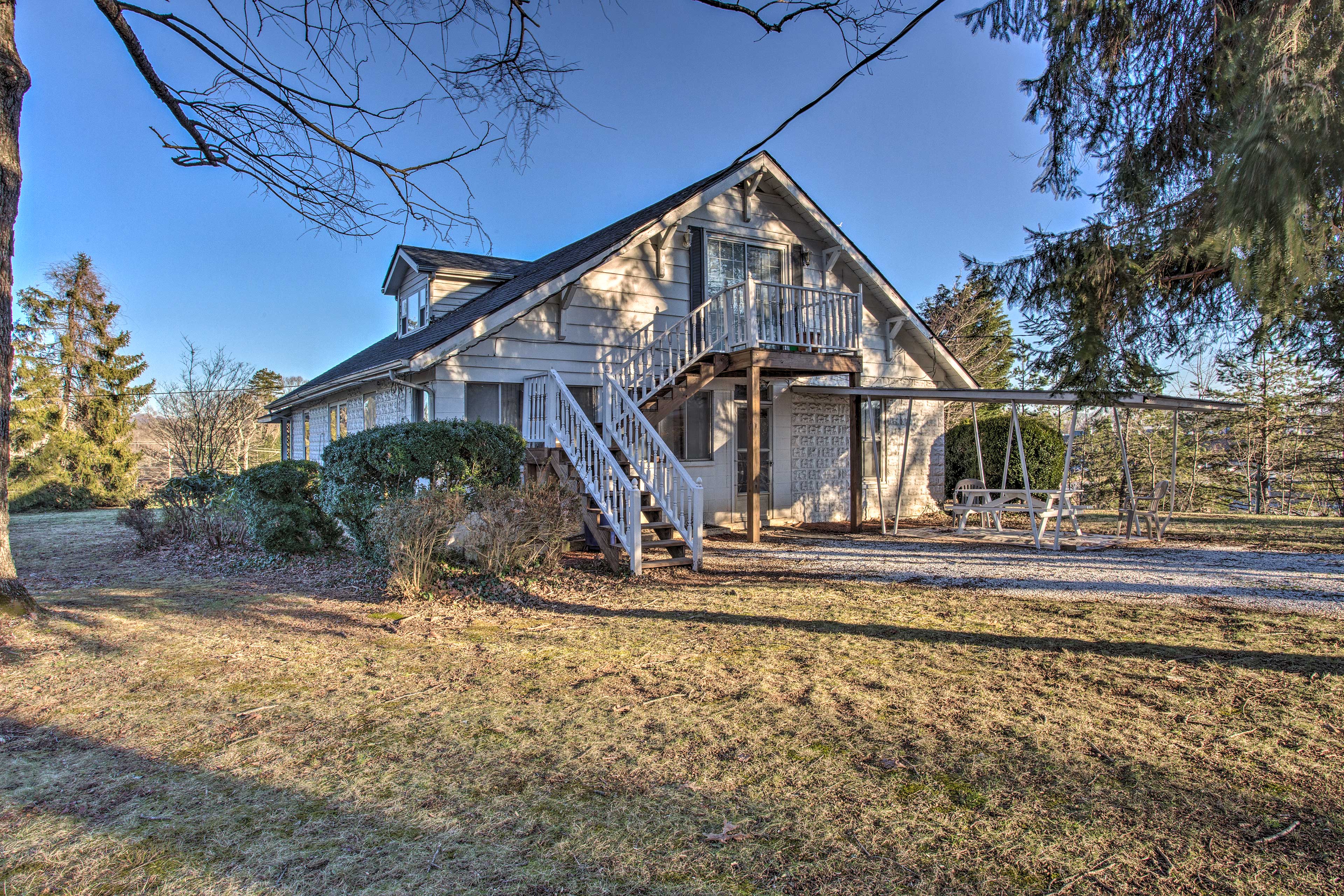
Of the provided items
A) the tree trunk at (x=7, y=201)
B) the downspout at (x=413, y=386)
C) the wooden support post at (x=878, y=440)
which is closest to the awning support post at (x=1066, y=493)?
the wooden support post at (x=878, y=440)

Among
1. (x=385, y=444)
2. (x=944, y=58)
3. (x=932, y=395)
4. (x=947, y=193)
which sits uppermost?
(x=947, y=193)

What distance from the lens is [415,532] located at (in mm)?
6926

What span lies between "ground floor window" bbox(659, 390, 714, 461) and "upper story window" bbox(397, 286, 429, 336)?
20.8 feet

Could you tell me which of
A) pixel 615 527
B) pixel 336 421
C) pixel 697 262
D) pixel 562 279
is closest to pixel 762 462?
pixel 697 262

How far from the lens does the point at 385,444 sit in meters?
7.76

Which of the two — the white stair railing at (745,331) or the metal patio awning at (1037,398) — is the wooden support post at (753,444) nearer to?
the white stair railing at (745,331)

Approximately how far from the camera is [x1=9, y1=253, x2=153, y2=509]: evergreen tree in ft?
67.6

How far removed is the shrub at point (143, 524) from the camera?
10.6 m

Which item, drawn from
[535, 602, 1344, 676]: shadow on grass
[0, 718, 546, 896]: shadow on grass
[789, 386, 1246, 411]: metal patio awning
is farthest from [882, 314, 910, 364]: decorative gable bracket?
[0, 718, 546, 896]: shadow on grass

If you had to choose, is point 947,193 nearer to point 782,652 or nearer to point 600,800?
point 782,652

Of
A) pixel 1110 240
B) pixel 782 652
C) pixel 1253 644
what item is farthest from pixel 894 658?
pixel 1110 240

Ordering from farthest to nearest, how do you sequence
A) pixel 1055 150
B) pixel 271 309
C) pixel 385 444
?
1. pixel 271 309
2. pixel 385 444
3. pixel 1055 150

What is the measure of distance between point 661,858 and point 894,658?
9.71 ft

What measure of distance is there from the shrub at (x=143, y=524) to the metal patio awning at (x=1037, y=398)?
10.9 meters
